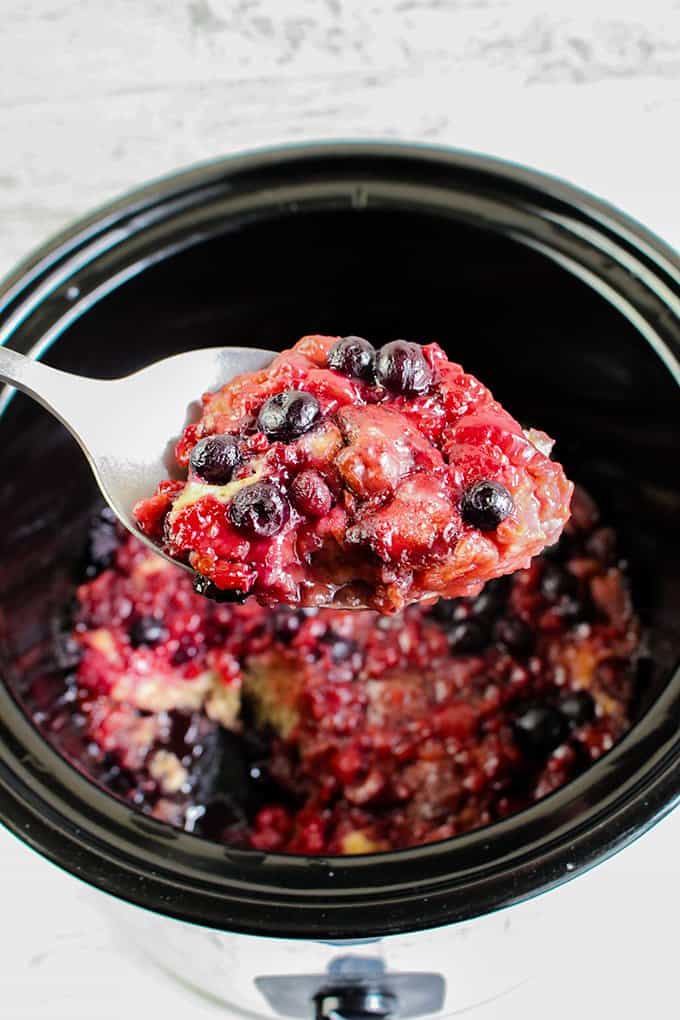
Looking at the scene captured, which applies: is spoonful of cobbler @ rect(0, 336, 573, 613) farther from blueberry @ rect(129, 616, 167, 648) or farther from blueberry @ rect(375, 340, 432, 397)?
blueberry @ rect(129, 616, 167, 648)

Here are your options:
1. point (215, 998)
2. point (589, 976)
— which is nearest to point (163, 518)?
point (215, 998)

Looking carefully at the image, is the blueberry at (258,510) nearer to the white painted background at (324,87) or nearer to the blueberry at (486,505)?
the blueberry at (486,505)

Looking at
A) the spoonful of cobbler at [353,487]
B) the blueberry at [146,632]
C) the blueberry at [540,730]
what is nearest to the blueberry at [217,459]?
the spoonful of cobbler at [353,487]

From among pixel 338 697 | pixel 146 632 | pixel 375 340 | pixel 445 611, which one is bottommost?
pixel 338 697

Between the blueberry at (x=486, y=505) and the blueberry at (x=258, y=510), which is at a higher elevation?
the blueberry at (x=486, y=505)

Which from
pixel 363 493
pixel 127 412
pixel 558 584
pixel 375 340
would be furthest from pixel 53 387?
pixel 558 584

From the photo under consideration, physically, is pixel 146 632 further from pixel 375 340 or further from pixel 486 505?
pixel 486 505
